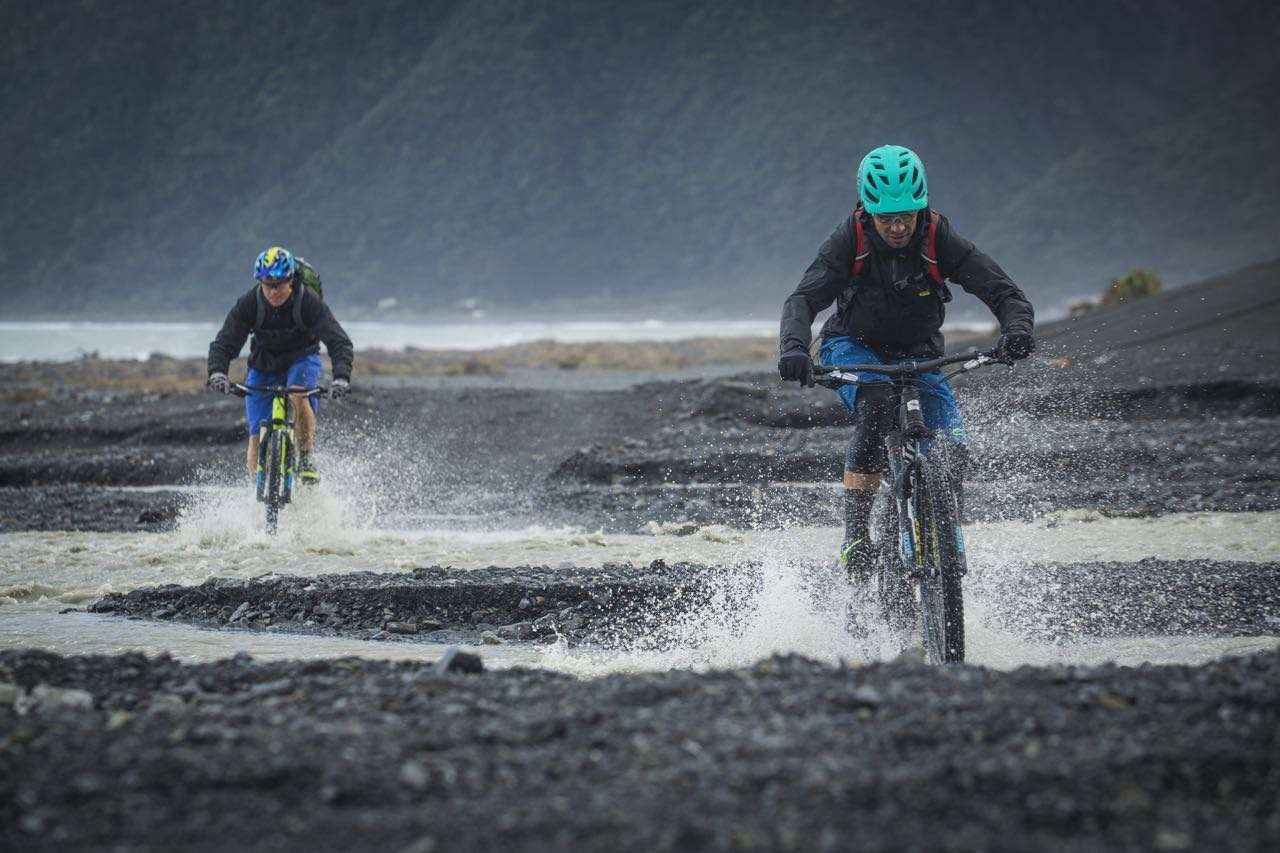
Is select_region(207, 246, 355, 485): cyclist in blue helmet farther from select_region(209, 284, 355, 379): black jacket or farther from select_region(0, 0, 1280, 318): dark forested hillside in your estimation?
select_region(0, 0, 1280, 318): dark forested hillside

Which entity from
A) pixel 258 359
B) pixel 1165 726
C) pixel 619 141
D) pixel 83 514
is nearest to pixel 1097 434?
pixel 258 359

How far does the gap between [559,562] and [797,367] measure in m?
4.29

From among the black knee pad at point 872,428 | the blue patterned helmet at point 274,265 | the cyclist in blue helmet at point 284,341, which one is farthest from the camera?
the cyclist in blue helmet at point 284,341

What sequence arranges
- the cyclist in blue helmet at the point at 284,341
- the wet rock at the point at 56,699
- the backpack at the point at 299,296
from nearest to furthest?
the wet rock at the point at 56,699 < the cyclist in blue helmet at the point at 284,341 < the backpack at the point at 299,296

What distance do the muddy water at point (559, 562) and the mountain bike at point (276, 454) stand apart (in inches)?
11.9

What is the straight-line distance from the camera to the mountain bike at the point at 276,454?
1194cm

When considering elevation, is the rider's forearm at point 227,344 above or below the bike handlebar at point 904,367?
above

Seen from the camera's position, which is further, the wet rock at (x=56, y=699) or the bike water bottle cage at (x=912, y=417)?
the bike water bottle cage at (x=912, y=417)

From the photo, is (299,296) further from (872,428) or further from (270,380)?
(872,428)

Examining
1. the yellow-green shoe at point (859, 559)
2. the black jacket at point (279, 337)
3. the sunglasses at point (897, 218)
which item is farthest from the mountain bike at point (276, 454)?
the sunglasses at point (897, 218)

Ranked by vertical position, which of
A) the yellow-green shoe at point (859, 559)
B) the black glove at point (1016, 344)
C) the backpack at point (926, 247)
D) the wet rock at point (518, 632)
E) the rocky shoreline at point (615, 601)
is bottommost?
the wet rock at point (518, 632)

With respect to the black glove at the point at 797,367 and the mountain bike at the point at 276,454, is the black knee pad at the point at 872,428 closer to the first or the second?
the black glove at the point at 797,367

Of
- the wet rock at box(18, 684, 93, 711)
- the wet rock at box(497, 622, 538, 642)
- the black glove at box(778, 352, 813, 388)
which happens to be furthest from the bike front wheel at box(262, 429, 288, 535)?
the wet rock at box(18, 684, 93, 711)

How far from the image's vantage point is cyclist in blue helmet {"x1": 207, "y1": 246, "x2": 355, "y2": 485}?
38.6 ft
